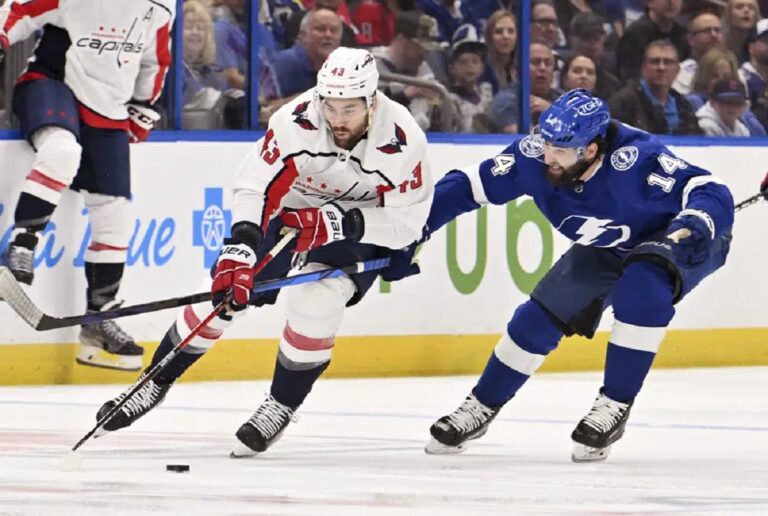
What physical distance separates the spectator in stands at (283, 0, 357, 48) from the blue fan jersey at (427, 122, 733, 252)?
2.47 metres

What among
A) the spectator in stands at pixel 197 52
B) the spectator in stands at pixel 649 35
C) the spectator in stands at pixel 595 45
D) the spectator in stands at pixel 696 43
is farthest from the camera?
the spectator in stands at pixel 696 43

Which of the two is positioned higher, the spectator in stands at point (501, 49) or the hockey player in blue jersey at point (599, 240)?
the hockey player in blue jersey at point (599, 240)

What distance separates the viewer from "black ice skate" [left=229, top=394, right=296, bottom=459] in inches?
193

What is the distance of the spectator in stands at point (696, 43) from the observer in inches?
336

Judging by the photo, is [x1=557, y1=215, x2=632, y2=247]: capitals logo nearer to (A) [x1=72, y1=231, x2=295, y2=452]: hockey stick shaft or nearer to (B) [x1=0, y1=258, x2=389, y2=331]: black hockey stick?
(B) [x1=0, y1=258, x2=389, y2=331]: black hockey stick

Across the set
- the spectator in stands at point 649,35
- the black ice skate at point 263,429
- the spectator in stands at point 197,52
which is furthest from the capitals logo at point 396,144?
the spectator in stands at point 649,35

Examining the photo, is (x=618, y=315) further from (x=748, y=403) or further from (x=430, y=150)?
(x=430, y=150)

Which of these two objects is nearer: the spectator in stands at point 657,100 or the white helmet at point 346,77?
the white helmet at point 346,77

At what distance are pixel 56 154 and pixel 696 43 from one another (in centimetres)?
311

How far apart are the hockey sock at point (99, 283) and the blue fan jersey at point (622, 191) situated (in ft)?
7.13

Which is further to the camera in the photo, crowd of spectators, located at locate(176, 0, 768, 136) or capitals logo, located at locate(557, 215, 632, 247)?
crowd of spectators, located at locate(176, 0, 768, 136)

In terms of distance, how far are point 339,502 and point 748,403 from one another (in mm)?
2995

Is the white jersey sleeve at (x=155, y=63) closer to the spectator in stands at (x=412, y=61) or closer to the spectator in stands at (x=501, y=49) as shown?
the spectator in stands at (x=412, y=61)

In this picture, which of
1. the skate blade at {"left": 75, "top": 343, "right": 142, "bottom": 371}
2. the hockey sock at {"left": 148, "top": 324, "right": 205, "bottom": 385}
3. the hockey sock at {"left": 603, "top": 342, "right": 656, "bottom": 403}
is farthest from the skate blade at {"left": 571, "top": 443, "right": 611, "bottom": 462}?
the skate blade at {"left": 75, "top": 343, "right": 142, "bottom": 371}
